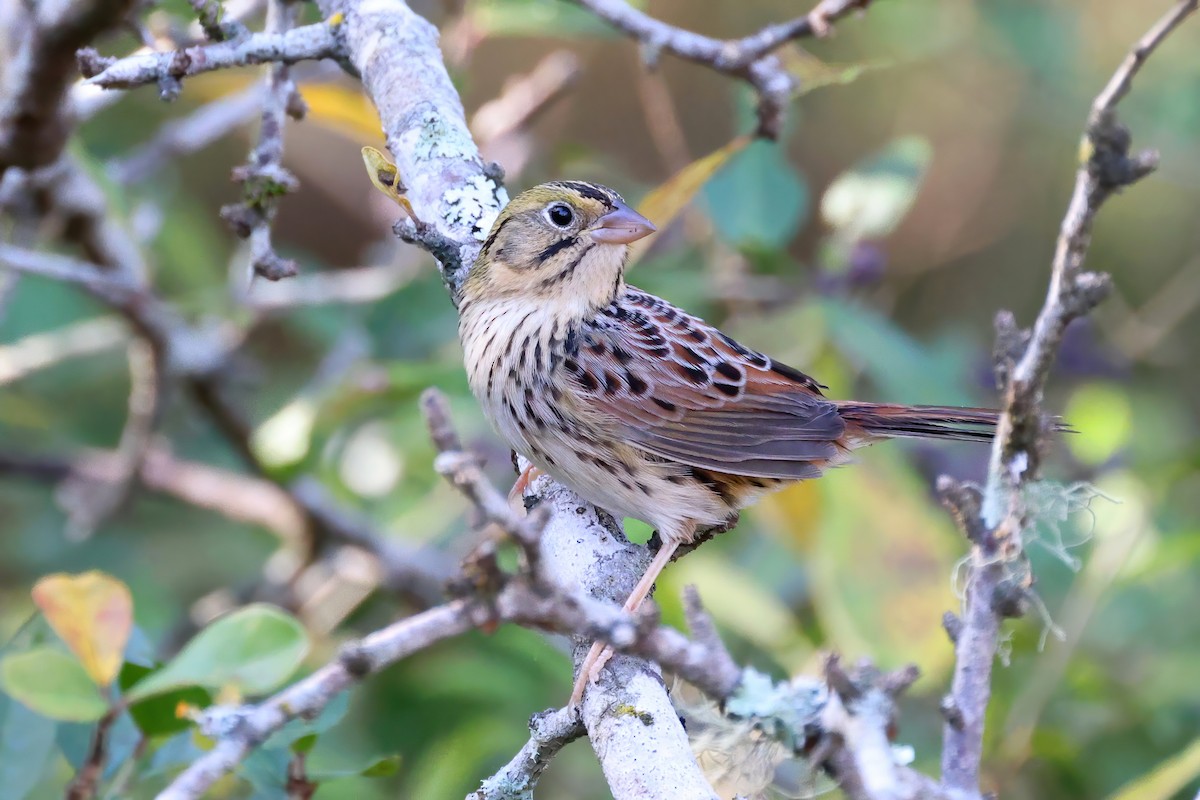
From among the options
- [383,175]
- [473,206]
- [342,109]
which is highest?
[383,175]

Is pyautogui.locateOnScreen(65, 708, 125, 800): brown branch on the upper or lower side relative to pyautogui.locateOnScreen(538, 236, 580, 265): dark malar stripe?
lower

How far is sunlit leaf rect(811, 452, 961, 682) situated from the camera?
3125 mm

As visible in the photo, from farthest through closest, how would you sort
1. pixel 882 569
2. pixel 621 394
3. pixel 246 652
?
pixel 882 569
pixel 621 394
pixel 246 652

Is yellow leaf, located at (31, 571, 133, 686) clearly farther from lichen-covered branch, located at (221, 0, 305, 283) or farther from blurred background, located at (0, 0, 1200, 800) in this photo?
lichen-covered branch, located at (221, 0, 305, 283)

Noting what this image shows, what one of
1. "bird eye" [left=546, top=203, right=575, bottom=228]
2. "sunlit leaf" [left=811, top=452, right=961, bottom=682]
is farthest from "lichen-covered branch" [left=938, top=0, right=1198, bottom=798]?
"sunlit leaf" [left=811, top=452, right=961, bottom=682]

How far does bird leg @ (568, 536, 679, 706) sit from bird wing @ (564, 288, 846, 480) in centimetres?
28

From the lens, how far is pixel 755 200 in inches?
149

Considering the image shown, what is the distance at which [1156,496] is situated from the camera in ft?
11.1

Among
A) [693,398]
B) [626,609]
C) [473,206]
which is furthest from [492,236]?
[626,609]

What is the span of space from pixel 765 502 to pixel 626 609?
1.19 m

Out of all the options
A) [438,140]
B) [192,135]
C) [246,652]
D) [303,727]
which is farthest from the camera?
[192,135]

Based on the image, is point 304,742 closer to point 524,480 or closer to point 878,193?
point 524,480

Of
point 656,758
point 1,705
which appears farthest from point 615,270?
point 1,705

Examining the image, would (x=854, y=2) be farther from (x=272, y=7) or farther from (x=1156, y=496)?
(x=1156, y=496)
